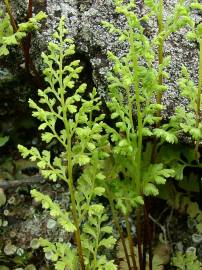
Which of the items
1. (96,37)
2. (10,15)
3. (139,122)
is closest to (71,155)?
(139,122)

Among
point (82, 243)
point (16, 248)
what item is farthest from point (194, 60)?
point (16, 248)

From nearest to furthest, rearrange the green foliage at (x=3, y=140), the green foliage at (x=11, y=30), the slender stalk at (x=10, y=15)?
the green foliage at (x=11, y=30), the slender stalk at (x=10, y=15), the green foliage at (x=3, y=140)

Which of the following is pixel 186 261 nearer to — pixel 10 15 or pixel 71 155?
pixel 71 155

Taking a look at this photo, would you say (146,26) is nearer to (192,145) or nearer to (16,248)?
(192,145)

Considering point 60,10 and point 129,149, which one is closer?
point 129,149

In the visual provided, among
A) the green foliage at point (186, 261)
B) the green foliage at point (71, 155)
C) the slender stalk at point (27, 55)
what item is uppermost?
the slender stalk at point (27, 55)

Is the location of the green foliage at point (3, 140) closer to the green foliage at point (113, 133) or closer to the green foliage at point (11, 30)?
the green foliage at point (11, 30)

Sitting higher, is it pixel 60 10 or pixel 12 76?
pixel 60 10

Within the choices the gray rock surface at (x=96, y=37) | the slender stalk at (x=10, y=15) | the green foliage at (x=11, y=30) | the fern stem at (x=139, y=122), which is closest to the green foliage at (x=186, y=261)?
the fern stem at (x=139, y=122)
